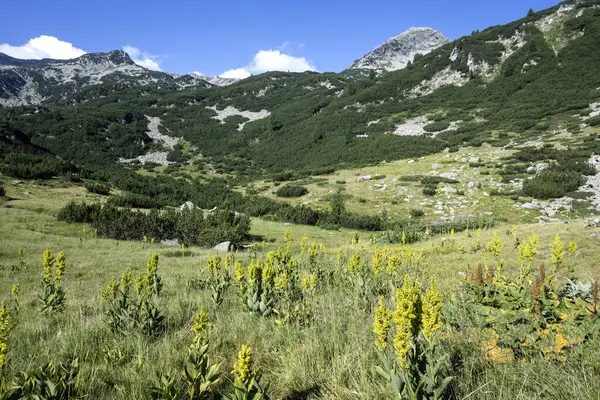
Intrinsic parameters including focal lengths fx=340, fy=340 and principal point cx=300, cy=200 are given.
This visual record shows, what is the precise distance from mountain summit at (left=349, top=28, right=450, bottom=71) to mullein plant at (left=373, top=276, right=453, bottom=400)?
139m

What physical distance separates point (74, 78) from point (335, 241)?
15820 cm

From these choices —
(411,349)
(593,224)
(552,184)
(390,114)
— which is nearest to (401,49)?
(390,114)

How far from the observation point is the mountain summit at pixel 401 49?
14011 centimetres

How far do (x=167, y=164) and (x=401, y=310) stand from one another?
57.1 metres

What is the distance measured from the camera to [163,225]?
1770cm

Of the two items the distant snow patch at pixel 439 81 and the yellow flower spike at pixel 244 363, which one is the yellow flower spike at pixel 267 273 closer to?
the yellow flower spike at pixel 244 363


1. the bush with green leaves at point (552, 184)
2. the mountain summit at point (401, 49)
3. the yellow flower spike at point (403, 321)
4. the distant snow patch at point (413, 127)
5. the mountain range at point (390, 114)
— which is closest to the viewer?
the yellow flower spike at point (403, 321)

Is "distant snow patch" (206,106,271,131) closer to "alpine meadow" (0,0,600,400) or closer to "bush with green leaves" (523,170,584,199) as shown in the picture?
"alpine meadow" (0,0,600,400)

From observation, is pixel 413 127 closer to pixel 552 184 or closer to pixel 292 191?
pixel 292 191

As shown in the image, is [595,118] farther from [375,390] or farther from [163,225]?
[375,390]

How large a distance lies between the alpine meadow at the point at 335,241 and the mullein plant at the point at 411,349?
0.8 inches

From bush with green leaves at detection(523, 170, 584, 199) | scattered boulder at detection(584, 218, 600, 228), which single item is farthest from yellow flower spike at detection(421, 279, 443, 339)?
bush with green leaves at detection(523, 170, 584, 199)

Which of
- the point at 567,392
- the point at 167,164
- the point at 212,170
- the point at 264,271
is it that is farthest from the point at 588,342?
the point at 167,164

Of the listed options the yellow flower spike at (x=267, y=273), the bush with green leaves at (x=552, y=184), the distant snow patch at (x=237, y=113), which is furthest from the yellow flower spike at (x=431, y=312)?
the distant snow patch at (x=237, y=113)
